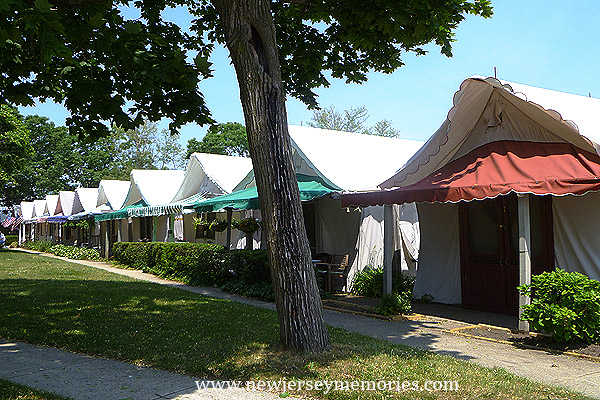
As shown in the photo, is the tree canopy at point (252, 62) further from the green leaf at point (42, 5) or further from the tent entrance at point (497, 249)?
the tent entrance at point (497, 249)

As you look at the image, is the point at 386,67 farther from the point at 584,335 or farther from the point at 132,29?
the point at 584,335

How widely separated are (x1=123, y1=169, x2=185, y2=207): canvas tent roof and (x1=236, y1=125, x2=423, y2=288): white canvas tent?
36.7ft

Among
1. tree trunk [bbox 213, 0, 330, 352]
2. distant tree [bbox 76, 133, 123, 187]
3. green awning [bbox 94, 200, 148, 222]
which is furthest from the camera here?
distant tree [bbox 76, 133, 123, 187]

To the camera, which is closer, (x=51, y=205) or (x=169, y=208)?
(x=169, y=208)

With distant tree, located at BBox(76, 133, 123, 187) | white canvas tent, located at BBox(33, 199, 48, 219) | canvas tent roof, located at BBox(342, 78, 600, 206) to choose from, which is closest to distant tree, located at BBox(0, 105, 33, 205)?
white canvas tent, located at BBox(33, 199, 48, 219)

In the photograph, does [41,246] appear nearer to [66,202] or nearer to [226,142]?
[66,202]

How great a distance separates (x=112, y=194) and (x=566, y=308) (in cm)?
2742

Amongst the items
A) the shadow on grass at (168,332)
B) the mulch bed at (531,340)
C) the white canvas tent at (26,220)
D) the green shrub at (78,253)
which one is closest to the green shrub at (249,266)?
the shadow on grass at (168,332)

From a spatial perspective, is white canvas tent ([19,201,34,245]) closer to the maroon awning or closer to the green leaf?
the maroon awning

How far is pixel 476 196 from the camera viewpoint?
9.38 metres

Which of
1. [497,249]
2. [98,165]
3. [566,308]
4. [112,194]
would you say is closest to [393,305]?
[497,249]

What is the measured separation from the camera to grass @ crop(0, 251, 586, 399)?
6.03 m

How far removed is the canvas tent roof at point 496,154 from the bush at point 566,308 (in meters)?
Result: 1.42

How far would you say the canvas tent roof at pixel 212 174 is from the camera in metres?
20.2
